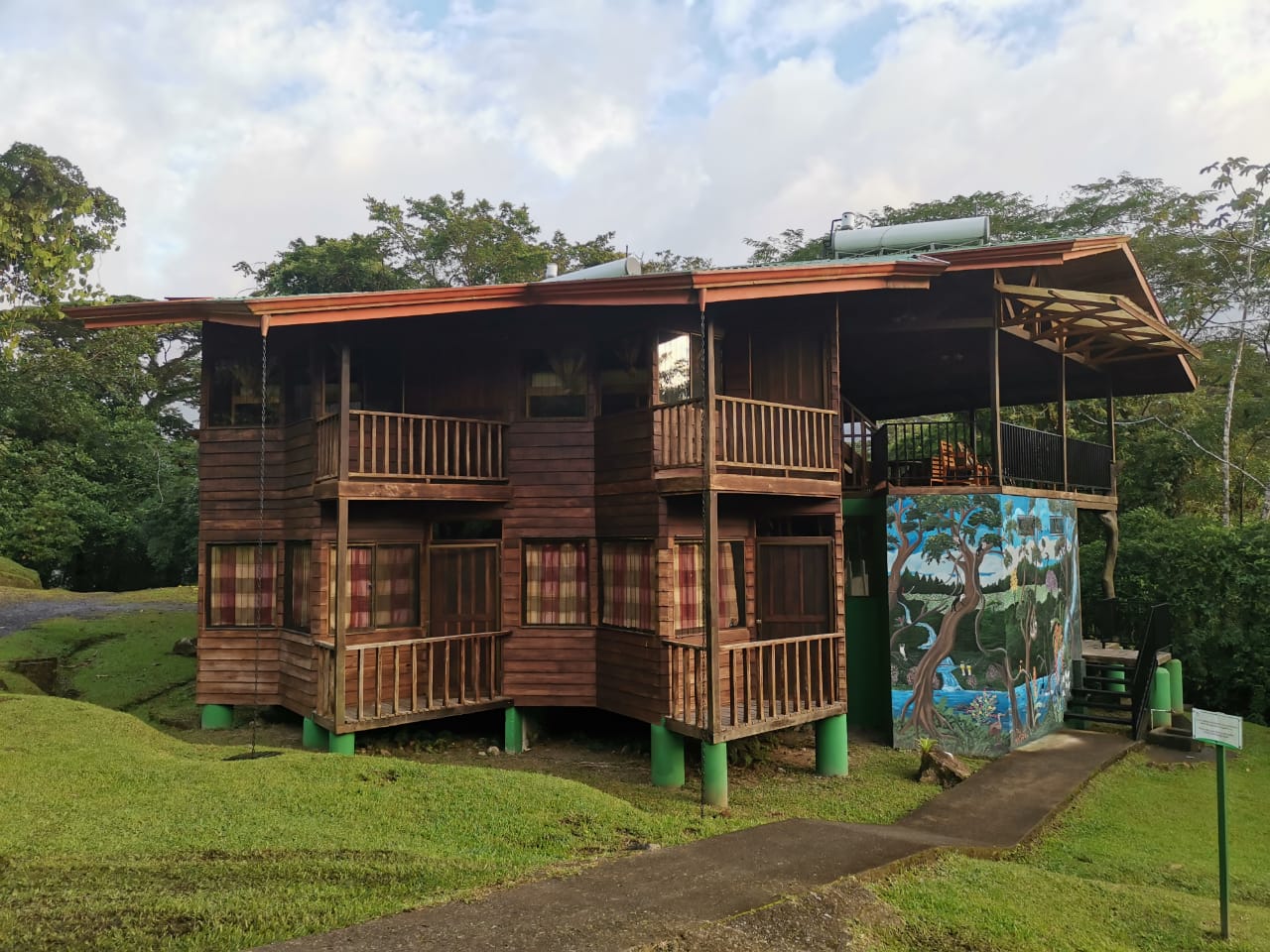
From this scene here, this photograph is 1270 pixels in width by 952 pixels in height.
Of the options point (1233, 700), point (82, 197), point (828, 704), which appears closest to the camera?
point (82, 197)

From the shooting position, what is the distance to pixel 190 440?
33812 mm

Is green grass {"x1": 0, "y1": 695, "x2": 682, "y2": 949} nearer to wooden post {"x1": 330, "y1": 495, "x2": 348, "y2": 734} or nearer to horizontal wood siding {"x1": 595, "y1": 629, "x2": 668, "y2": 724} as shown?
wooden post {"x1": 330, "y1": 495, "x2": 348, "y2": 734}

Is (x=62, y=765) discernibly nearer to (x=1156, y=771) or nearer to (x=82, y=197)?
(x=82, y=197)

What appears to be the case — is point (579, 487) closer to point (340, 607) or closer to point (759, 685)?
point (340, 607)

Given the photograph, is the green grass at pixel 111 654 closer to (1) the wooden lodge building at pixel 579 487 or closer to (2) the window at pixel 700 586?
(1) the wooden lodge building at pixel 579 487

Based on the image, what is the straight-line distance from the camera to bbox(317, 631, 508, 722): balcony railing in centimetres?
1012

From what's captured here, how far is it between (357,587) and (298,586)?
1.26 m

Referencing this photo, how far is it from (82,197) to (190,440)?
92.2ft

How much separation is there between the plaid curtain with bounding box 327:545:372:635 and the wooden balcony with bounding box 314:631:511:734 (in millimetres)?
530

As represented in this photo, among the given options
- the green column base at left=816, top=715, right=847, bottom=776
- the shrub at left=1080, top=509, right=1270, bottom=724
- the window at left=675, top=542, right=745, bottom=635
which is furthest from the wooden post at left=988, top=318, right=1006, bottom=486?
the shrub at left=1080, top=509, right=1270, bottom=724

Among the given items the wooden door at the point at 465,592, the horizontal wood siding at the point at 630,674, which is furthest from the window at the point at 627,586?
the wooden door at the point at 465,592

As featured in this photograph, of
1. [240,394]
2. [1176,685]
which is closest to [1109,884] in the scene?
[1176,685]

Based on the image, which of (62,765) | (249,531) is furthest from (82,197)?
(62,765)

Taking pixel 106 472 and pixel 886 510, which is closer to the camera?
pixel 886 510
